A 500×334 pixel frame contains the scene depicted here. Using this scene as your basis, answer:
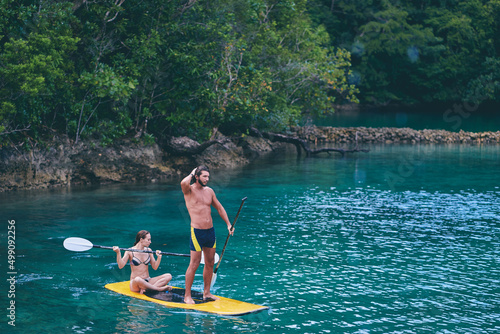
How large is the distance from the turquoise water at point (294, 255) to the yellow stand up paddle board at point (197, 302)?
0.41 feet

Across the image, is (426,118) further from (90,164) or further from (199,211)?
(199,211)

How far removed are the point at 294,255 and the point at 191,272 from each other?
4.91m

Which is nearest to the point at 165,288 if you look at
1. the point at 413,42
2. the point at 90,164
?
the point at 90,164

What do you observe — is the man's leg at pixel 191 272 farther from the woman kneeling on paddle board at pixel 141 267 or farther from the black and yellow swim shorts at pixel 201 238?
the woman kneeling on paddle board at pixel 141 267

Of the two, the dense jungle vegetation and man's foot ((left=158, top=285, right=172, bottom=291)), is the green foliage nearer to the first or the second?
the dense jungle vegetation

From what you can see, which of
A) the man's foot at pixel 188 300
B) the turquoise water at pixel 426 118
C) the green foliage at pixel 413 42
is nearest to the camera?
the man's foot at pixel 188 300

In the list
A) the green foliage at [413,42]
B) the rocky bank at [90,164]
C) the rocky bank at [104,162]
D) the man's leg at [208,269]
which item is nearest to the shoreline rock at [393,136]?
the rocky bank at [104,162]

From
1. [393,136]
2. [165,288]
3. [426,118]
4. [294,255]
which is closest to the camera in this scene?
[165,288]

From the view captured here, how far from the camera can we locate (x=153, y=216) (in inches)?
825

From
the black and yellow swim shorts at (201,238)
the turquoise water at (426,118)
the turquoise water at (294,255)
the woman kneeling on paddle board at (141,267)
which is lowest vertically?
the turquoise water at (294,255)

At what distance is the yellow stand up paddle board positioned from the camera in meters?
11.1

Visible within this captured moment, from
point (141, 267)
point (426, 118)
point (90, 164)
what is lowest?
point (141, 267)

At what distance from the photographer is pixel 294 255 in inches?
619

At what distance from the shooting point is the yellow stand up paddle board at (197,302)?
11.1 meters
